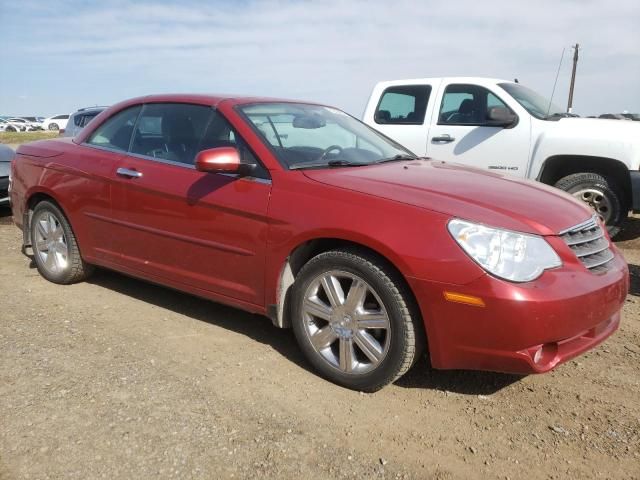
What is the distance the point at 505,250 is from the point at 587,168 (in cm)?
456

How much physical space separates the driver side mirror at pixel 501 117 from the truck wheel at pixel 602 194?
91cm

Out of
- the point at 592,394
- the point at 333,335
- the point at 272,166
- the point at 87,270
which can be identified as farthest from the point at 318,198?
the point at 87,270

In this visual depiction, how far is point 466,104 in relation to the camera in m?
7.27

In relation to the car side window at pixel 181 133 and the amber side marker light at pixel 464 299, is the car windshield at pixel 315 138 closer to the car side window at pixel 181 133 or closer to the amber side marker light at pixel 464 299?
the car side window at pixel 181 133

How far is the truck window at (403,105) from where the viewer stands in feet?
24.7

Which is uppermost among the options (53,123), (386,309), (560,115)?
(560,115)

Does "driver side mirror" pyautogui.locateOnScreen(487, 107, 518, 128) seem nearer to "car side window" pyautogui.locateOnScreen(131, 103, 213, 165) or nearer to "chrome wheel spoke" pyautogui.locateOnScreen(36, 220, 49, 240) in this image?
"car side window" pyautogui.locateOnScreen(131, 103, 213, 165)

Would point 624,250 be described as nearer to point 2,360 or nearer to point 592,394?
point 592,394

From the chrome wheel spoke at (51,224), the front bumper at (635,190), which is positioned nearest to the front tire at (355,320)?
the chrome wheel spoke at (51,224)

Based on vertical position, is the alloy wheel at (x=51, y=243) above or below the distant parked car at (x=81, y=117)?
below

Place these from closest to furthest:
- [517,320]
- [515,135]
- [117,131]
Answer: [517,320] < [117,131] < [515,135]

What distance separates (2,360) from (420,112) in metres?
5.63

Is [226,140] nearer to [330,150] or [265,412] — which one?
[330,150]

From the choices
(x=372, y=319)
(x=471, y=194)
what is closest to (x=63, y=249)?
(x=372, y=319)
